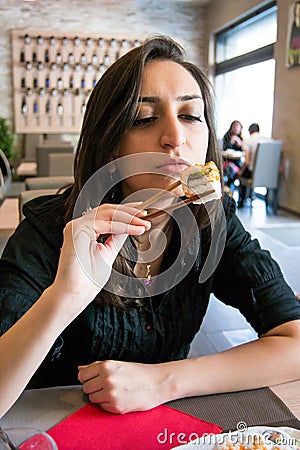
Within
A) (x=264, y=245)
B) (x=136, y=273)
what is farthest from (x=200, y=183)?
(x=264, y=245)

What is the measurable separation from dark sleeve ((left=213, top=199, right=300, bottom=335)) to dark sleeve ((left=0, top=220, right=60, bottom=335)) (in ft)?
1.47

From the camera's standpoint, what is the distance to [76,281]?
0.75 metres

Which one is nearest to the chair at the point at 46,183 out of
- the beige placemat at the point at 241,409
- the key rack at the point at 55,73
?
the beige placemat at the point at 241,409

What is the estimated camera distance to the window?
23.7ft

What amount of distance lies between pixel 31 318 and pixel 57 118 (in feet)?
30.2

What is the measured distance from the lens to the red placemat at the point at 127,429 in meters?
0.71

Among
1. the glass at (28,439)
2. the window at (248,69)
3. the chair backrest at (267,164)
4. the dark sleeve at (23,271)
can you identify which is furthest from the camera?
the window at (248,69)

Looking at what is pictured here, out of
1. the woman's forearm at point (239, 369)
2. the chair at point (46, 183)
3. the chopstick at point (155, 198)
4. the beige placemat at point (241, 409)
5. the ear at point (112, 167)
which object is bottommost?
the beige placemat at point (241, 409)

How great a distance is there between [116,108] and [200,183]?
27 centimetres

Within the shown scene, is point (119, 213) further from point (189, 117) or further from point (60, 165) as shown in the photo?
point (60, 165)

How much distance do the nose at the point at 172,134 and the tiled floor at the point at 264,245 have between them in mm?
1539

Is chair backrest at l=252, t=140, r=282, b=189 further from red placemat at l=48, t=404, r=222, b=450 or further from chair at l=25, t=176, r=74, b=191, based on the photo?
red placemat at l=48, t=404, r=222, b=450

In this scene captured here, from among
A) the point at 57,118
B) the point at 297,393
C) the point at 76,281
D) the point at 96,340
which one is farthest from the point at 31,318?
the point at 57,118

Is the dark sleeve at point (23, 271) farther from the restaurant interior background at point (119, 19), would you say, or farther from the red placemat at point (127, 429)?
the restaurant interior background at point (119, 19)
